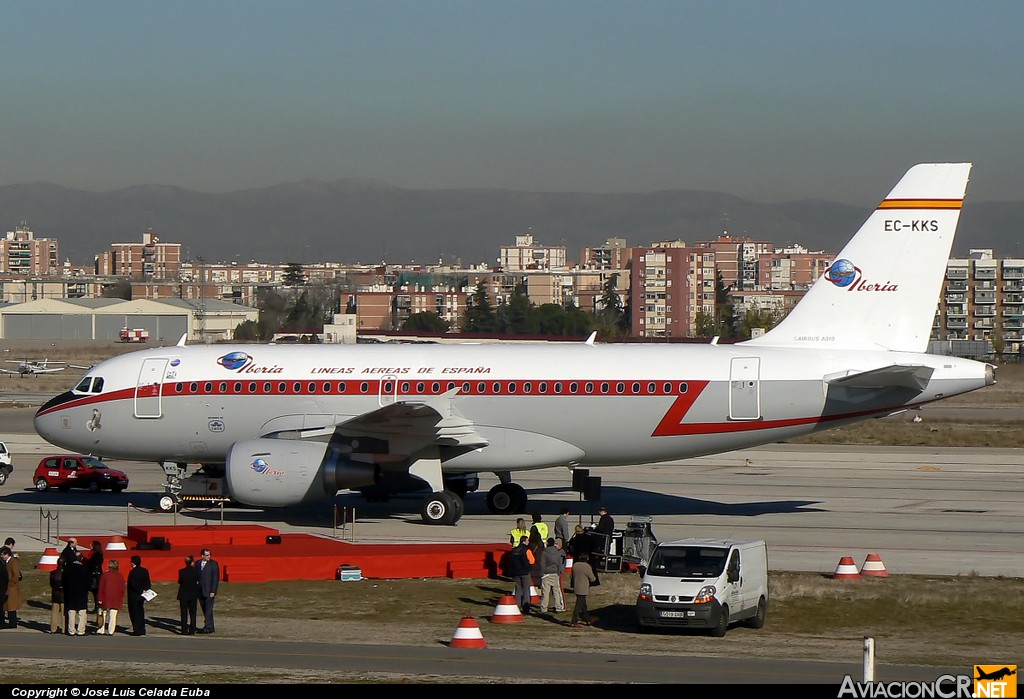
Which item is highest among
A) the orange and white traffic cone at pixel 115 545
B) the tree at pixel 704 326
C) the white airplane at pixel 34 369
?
the tree at pixel 704 326

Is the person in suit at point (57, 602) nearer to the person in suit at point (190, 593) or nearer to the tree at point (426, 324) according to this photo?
the person in suit at point (190, 593)

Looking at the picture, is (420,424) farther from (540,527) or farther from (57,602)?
(57,602)

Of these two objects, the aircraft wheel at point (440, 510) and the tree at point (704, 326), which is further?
the tree at point (704, 326)

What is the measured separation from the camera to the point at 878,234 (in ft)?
127

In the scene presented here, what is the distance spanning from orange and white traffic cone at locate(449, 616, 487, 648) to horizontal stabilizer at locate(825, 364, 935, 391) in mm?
17508

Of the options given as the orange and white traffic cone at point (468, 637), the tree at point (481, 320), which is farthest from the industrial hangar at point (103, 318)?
the orange and white traffic cone at point (468, 637)

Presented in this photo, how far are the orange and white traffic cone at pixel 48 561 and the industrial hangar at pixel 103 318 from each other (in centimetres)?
14169

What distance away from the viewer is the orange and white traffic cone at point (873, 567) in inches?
1164

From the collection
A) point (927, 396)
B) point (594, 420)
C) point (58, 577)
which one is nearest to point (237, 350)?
point (594, 420)

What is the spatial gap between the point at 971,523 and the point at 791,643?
16382 millimetres

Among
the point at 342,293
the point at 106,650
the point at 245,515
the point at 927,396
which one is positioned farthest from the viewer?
the point at 342,293

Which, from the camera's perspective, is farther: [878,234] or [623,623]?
[878,234]

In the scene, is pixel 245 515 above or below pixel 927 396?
below

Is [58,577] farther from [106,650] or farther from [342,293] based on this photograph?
[342,293]
